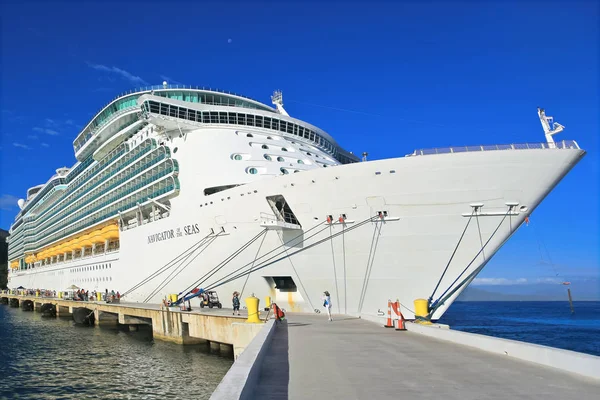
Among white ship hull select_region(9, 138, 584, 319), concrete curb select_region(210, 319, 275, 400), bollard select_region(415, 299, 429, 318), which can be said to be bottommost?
bollard select_region(415, 299, 429, 318)

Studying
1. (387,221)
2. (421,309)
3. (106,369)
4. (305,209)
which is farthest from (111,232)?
(421,309)

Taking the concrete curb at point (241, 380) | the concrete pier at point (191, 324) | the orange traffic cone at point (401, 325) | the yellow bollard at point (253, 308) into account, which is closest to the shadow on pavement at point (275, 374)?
the concrete curb at point (241, 380)

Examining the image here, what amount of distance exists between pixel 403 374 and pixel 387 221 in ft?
31.7

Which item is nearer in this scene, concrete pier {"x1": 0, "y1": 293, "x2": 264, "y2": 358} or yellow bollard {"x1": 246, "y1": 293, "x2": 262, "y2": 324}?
yellow bollard {"x1": 246, "y1": 293, "x2": 262, "y2": 324}

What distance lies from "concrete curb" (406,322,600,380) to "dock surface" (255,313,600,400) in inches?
6.1

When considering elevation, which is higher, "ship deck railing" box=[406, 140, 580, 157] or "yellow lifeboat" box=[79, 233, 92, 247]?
"ship deck railing" box=[406, 140, 580, 157]

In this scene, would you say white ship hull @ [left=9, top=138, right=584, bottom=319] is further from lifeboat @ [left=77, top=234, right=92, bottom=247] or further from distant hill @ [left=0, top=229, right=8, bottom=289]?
distant hill @ [left=0, top=229, right=8, bottom=289]

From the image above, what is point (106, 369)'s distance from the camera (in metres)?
16.5

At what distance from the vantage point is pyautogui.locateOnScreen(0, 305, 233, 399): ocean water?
13.2m

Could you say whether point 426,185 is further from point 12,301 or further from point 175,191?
point 12,301

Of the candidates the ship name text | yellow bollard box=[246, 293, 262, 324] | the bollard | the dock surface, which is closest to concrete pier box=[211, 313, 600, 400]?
the dock surface

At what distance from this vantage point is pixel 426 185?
15.5 metres

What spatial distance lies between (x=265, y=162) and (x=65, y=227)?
36476 mm

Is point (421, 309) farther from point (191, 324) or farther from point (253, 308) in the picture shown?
point (191, 324)
